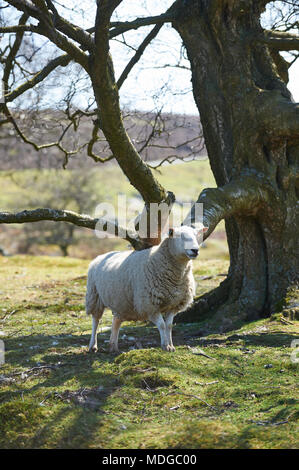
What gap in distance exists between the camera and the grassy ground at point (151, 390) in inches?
171

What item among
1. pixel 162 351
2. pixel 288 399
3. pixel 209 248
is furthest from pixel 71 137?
pixel 209 248

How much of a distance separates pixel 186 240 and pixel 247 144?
3.15 meters

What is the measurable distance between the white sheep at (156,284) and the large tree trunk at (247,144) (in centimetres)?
174

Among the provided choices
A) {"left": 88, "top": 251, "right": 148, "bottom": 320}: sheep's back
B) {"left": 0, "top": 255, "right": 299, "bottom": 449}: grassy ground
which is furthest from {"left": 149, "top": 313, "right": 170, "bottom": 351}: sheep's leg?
{"left": 88, "top": 251, "right": 148, "bottom": 320}: sheep's back

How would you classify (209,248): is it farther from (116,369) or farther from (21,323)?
(116,369)

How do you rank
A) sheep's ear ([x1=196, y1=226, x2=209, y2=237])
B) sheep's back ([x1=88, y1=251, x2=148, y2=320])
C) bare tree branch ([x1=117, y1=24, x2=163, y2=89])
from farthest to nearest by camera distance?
bare tree branch ([x1=117, y1=24, x2=163, y2=89])
sheep's back ([x1=88, y1=251, x2=148, y2=320])
sheep's ear ([x1=196, y1=226, x2=209, y2=237])

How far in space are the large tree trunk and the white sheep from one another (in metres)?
1.74

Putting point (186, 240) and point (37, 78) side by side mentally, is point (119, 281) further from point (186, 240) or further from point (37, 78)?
point (37, 78)

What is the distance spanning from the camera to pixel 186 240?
653 centimetres

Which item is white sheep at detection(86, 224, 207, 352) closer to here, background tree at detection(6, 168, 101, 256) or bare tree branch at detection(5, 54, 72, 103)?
bare tree branch at detection(5, 54, 72, 103)

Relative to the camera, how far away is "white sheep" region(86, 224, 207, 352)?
6.80 m

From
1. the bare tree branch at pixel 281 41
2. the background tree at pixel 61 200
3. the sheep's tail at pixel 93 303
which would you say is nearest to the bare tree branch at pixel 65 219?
the sheep's tail at pixel 93 303
